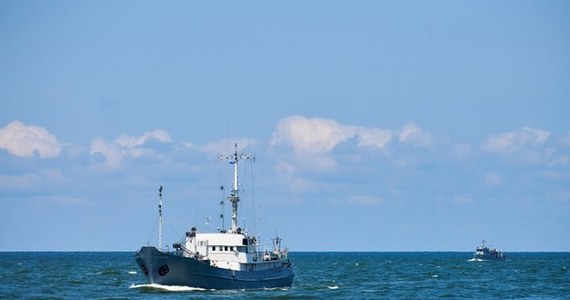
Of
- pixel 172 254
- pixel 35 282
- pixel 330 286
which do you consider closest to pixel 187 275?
pixel 172 254

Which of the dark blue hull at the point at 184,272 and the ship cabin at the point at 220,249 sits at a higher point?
the ship cabin at the point at 220,249

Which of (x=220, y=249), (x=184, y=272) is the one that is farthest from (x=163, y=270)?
(x=220, y=249)

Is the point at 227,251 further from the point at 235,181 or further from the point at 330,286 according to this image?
the point at 330,286

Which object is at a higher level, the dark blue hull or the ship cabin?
the ship cabin

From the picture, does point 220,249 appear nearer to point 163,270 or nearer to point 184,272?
point 184,272

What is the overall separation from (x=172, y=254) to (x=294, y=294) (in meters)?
11.3

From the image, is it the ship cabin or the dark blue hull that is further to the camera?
the ship cabin

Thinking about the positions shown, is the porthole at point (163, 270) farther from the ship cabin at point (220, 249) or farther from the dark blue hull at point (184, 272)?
the ship cabin at point (220, 249)

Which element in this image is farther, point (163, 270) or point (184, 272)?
point (163, 270)

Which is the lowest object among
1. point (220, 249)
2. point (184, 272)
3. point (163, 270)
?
point (184, 272)

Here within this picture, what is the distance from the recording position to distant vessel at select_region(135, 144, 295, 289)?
84188 millimetres

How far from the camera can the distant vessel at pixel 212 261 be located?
276 feet

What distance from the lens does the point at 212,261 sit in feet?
283

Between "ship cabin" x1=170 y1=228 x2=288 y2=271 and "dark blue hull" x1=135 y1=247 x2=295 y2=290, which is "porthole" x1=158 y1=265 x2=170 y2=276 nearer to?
"dark blue hull" x1=135 y1=247 x2=295 y2=290
